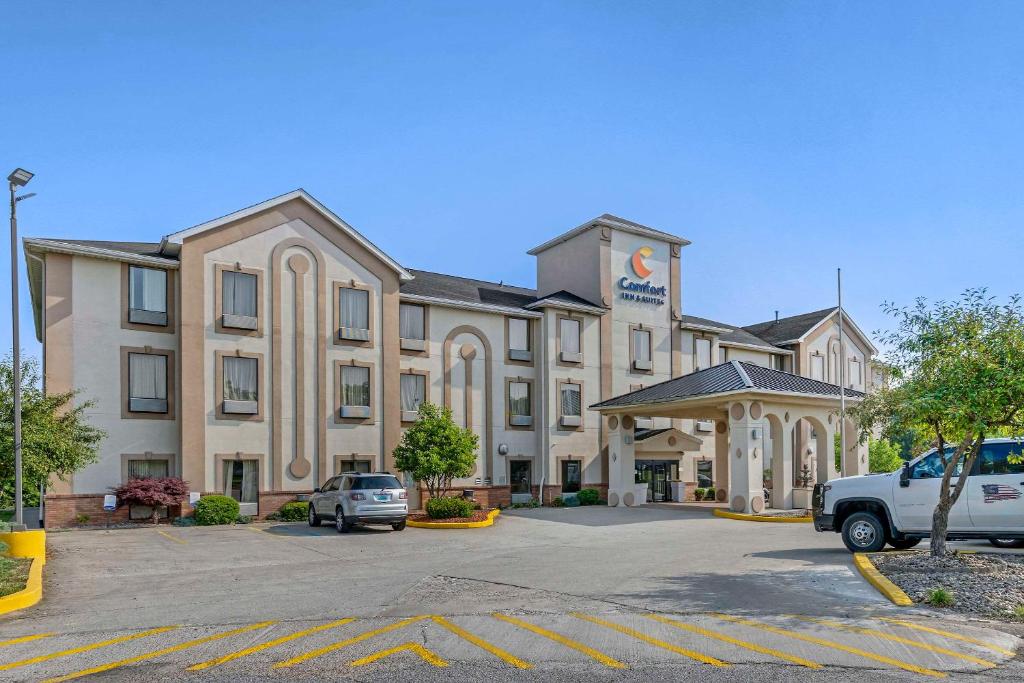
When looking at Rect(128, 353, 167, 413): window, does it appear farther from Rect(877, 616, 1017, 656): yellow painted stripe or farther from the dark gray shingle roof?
the dark gray shingle roof

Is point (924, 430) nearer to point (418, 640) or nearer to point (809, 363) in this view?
point (418, 640)

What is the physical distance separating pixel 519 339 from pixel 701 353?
1084 centimetres

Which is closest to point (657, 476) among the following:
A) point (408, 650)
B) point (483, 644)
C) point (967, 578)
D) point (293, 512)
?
point (293, 512)

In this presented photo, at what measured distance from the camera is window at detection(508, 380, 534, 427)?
34969 mm

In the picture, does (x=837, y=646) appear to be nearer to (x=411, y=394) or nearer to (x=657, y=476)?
(x=411, y=394)

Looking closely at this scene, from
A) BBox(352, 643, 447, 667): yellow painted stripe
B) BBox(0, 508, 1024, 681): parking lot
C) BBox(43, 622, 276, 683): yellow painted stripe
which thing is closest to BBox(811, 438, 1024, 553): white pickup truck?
BBox(0, 508, 1024, 681): parking lot

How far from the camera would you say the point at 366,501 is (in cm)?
2259

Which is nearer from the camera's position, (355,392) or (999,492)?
(999,492)

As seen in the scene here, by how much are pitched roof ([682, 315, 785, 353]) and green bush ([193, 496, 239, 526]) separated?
22.9 m

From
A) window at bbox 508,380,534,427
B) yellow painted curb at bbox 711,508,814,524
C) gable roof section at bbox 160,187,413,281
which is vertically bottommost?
yellow painted curb at bbox 711,508,814,524

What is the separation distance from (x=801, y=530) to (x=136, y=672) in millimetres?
19157

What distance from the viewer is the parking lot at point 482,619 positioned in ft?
26.0

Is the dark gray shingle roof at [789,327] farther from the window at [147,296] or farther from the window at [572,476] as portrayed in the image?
the window at [147,296]

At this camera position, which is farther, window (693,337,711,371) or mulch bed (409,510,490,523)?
window (693,337,711,371)
